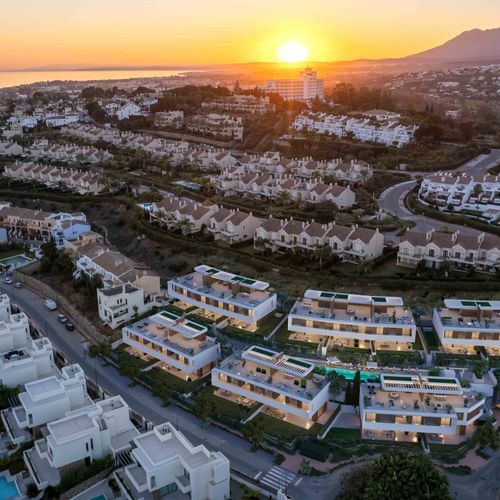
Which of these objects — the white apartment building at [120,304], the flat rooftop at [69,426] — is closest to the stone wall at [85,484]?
the flat rooftop at [69,426]

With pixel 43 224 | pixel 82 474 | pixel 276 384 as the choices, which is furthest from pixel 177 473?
pixel 43 224

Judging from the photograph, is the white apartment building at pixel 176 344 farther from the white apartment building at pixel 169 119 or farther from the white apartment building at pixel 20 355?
the white apartment building at pixel 169 119

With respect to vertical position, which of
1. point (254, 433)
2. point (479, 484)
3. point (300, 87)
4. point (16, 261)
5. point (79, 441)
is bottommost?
point (479, 484)

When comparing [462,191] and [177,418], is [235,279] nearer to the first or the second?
[177,418]

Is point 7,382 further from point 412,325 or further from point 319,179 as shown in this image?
point 319,179

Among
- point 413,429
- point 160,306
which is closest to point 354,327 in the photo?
point 413,429
